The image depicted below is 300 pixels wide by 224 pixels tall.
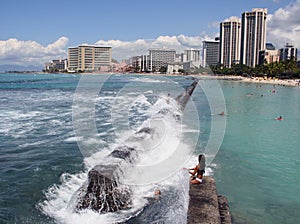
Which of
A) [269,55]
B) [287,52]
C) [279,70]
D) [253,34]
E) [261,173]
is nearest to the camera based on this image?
[261,173]

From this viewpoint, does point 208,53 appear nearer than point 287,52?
Yes

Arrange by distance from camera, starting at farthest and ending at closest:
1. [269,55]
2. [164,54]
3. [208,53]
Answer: [269,55] < [208,53] < [164,54]

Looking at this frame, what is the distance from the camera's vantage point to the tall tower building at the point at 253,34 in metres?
169

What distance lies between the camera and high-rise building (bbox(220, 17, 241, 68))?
6949 inches

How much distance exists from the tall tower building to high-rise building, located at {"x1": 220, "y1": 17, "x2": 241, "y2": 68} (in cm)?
369

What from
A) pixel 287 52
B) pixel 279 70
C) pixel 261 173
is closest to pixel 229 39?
pixel 287 52

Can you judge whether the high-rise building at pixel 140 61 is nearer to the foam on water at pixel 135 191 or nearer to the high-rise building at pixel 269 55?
the foam on water at pixel 135 191

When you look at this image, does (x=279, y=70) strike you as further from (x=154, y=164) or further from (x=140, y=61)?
(x=154, y=164)

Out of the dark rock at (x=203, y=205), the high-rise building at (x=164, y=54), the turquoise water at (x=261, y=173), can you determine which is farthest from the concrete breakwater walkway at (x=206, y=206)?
the high-rise building at (x=164, y=54)

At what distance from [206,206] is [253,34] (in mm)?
181735

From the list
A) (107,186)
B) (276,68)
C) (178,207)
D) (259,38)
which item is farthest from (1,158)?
(259,38)

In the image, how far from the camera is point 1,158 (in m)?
11.8

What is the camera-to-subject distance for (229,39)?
178 meters

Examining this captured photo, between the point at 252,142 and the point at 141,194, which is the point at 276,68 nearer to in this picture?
the point at 252,142
